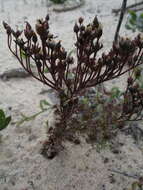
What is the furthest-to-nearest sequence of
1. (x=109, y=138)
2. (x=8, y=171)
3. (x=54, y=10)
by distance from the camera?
(x=54, y=10)
(x=109, y=138)
(x=8, y=171)

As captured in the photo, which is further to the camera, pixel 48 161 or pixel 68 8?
pixel 68 8

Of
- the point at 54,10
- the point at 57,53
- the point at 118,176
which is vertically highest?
the point at 57,53

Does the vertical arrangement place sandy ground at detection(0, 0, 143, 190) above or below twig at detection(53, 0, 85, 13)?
below

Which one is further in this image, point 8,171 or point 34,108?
point 34,108

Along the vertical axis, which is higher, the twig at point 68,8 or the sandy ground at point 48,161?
the twig at point 68,8

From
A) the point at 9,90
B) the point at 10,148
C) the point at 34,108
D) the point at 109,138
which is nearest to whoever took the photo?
the point at 10,148

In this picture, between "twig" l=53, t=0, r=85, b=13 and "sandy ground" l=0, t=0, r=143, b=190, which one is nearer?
"sandy ground" l=0, t=0, r=143, b=190

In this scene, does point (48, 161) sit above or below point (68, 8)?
below

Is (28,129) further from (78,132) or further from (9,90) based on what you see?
(9,90)

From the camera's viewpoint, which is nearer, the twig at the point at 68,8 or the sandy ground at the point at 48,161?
the sandy ground at the point at 48,161

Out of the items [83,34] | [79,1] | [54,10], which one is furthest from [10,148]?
[79,1]

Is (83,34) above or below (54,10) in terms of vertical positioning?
above
